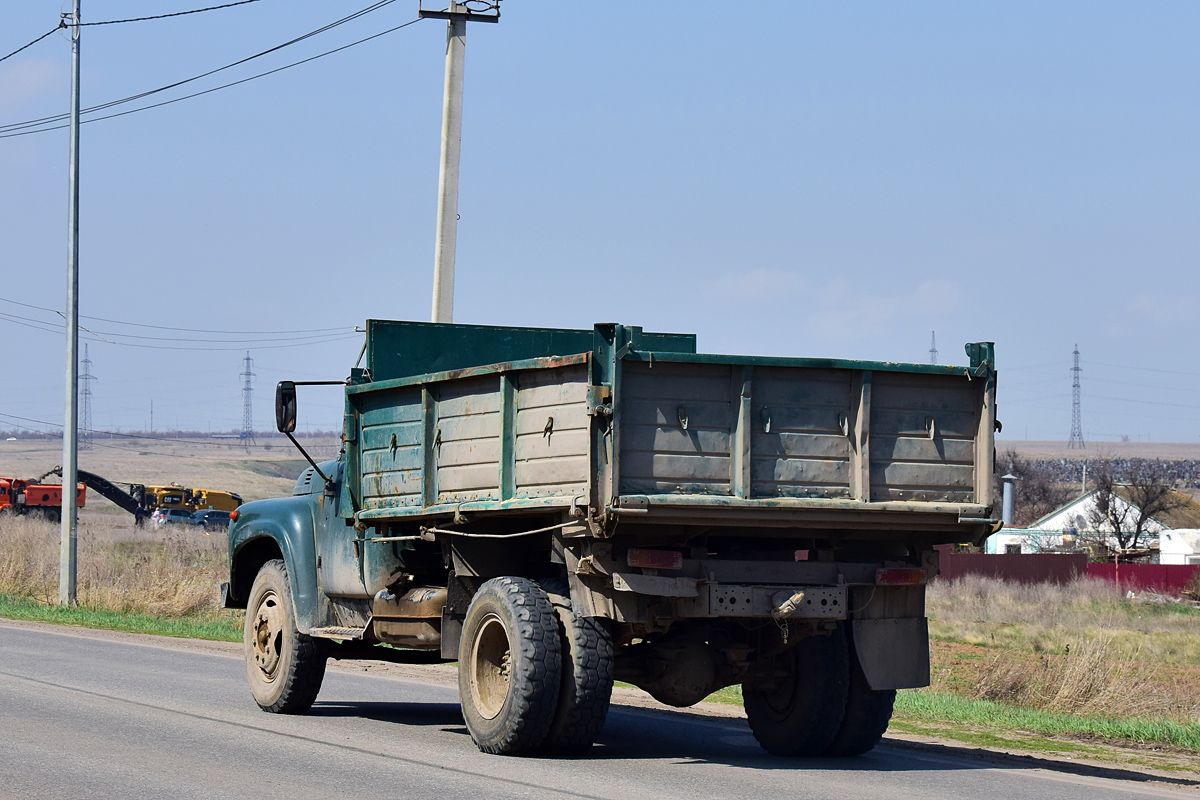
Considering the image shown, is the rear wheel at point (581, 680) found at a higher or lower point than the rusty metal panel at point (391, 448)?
lower

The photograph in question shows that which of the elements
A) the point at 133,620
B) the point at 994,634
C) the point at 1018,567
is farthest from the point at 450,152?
the point at 1018,567

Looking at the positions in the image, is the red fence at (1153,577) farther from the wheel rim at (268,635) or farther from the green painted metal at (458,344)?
the wheel rim at (268,635)

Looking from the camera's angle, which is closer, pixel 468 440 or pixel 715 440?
pixel 715 440

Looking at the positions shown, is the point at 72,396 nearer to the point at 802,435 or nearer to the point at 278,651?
the point at 278,651

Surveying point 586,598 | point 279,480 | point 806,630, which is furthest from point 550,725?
point 279,480

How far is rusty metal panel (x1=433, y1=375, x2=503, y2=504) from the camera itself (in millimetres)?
9578

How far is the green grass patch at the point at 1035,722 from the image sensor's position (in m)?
12.2

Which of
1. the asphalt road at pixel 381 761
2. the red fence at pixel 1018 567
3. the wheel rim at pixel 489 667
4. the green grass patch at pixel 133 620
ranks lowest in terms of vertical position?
the red fence at pixel 1018 567

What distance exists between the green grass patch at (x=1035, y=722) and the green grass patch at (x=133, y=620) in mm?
11261

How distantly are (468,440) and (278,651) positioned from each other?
322cm

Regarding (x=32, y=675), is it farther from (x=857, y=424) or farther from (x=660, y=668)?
(x=857, y=424)

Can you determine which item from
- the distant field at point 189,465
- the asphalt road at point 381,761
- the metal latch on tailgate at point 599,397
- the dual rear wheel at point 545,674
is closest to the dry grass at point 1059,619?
the asphalt road at point 381,761

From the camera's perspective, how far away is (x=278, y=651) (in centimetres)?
1198

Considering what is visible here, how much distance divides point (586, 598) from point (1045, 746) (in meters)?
4.39
